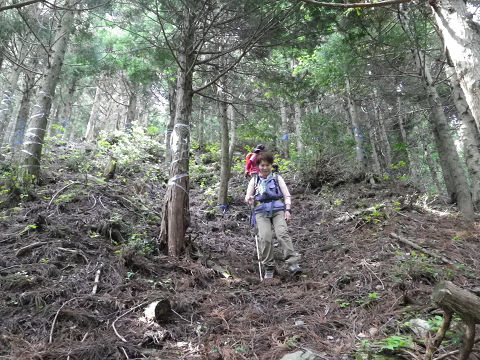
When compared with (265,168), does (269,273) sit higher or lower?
lower

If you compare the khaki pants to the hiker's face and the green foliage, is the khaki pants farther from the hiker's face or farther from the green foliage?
the green foliage

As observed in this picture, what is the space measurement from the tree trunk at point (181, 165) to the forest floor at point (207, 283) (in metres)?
0.33

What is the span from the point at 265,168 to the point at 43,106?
5.58 metres

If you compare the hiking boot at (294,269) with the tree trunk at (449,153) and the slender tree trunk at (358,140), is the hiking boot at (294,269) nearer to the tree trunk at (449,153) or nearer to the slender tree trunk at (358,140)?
the tree trunk at (449,153)

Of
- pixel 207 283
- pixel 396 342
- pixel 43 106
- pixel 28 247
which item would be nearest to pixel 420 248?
pixel 396 342

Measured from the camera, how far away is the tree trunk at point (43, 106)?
259 inches

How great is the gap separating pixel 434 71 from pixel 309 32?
30.1ft

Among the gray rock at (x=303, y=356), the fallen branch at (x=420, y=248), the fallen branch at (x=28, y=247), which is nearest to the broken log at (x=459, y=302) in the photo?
the gray rock at (x=303, y=356)

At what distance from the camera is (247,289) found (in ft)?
14.4

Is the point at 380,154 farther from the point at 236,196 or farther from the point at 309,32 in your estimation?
the point at 309,32

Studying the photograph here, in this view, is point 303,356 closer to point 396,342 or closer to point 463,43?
point 396,342

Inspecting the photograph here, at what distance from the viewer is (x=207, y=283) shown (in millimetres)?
4406

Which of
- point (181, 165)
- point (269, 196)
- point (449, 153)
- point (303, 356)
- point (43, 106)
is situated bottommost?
point (303, 356)

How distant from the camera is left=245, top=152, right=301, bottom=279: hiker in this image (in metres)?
5.02
